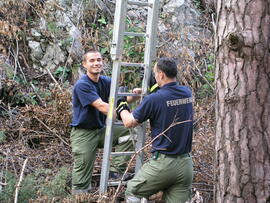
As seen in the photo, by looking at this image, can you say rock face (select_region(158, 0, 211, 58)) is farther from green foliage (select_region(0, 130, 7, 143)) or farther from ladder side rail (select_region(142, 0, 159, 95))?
ladder side rail (select_region(142, 0, 159, 95))

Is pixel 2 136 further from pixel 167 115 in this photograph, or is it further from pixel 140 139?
pixel 167 115

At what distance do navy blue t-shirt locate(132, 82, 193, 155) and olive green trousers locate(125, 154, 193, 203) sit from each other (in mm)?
98

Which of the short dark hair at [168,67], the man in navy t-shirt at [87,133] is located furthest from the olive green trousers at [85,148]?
the short dark hair at [168,67]

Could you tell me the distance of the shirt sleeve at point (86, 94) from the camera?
505 cm

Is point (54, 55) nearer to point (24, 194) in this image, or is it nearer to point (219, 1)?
point (24, 194)

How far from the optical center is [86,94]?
5074 millimetres

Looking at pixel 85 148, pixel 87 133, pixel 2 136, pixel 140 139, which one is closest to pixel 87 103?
pixel 87 133

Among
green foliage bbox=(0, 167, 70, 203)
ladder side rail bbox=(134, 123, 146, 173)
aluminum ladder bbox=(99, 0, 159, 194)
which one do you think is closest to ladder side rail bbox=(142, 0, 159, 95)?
aluminum ladder bbox=(99, 0, 159, 194)

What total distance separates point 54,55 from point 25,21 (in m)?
0.88

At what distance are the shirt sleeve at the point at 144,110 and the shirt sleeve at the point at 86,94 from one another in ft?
3.30

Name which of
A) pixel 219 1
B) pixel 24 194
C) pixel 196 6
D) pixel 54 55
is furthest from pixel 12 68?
pixel 219 1

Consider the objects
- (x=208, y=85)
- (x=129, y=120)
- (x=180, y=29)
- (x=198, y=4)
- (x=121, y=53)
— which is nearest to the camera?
(x=129, y=120)

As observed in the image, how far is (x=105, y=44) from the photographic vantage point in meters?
8.69

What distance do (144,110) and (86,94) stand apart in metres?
1.17
